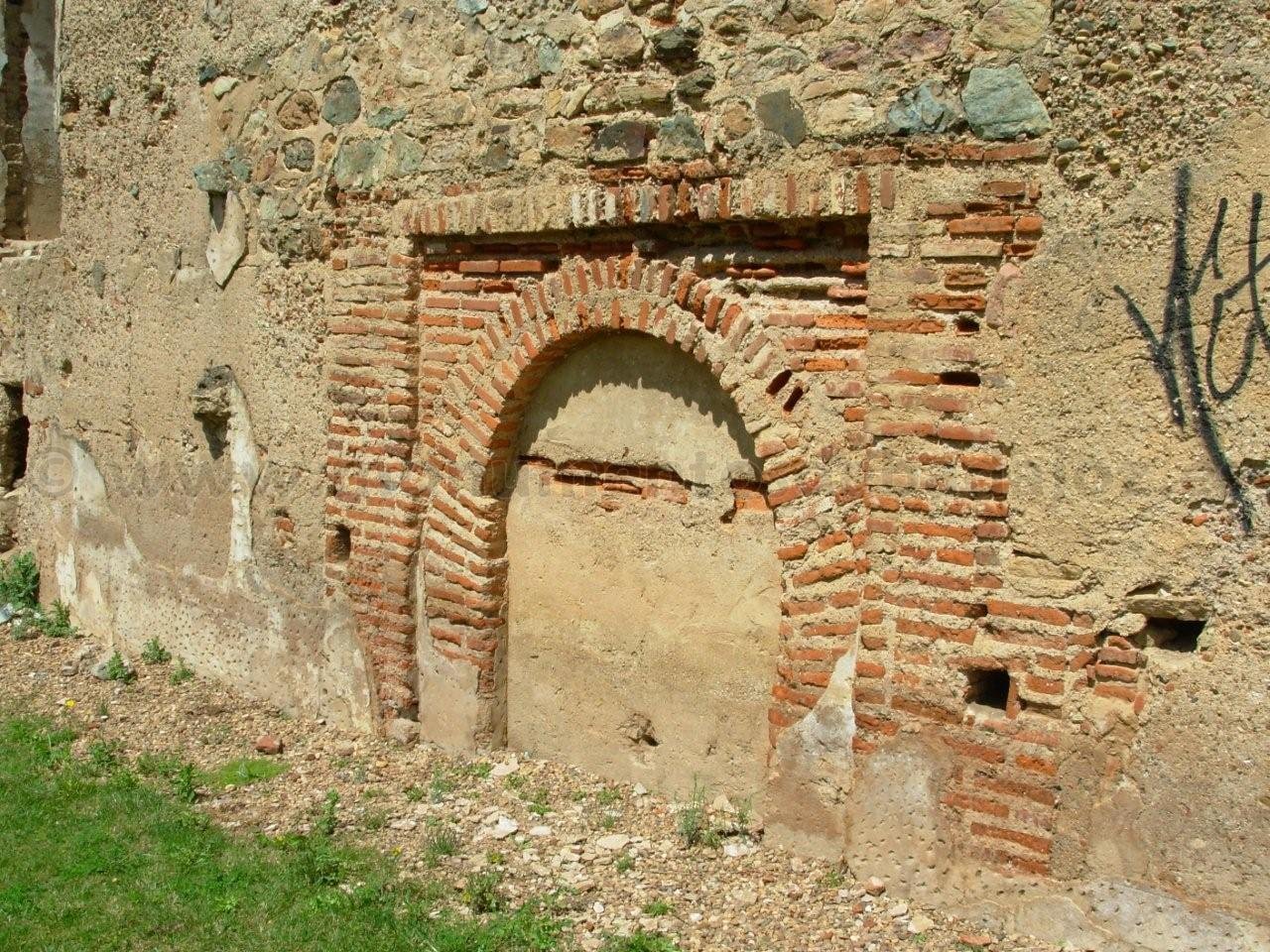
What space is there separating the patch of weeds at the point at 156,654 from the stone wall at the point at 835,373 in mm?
845

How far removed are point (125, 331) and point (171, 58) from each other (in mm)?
1549

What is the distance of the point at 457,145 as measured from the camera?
16.6ft

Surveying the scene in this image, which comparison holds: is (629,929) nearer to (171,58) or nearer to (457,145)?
(457,145)

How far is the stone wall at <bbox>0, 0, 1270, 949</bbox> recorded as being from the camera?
11.5 feet

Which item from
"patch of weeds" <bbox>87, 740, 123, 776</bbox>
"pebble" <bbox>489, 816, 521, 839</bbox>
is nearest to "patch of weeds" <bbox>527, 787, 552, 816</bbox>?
"pebble" <bbox>489, 816, 521, 839</bbox>

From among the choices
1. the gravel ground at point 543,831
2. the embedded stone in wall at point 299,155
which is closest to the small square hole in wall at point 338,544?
the gravel ground at point 543,831

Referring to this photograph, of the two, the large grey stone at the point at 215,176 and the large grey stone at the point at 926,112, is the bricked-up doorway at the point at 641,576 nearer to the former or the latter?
the large grey stone at the point at 926,112

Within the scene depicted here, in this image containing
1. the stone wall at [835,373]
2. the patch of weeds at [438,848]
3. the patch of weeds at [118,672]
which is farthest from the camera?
→ the patch of weeds at [118,672]

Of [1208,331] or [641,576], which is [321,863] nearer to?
[641,576]

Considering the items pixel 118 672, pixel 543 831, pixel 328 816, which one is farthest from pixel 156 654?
pixel 543 831

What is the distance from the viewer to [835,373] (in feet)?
13.6

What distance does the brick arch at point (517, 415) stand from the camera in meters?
4.30

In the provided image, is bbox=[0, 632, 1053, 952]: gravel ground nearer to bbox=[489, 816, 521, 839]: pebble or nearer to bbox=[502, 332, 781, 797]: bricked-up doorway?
bbox=[489, 816, 521, 839]: pebble

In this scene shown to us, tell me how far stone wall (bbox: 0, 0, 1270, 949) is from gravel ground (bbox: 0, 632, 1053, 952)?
0.52 feet
